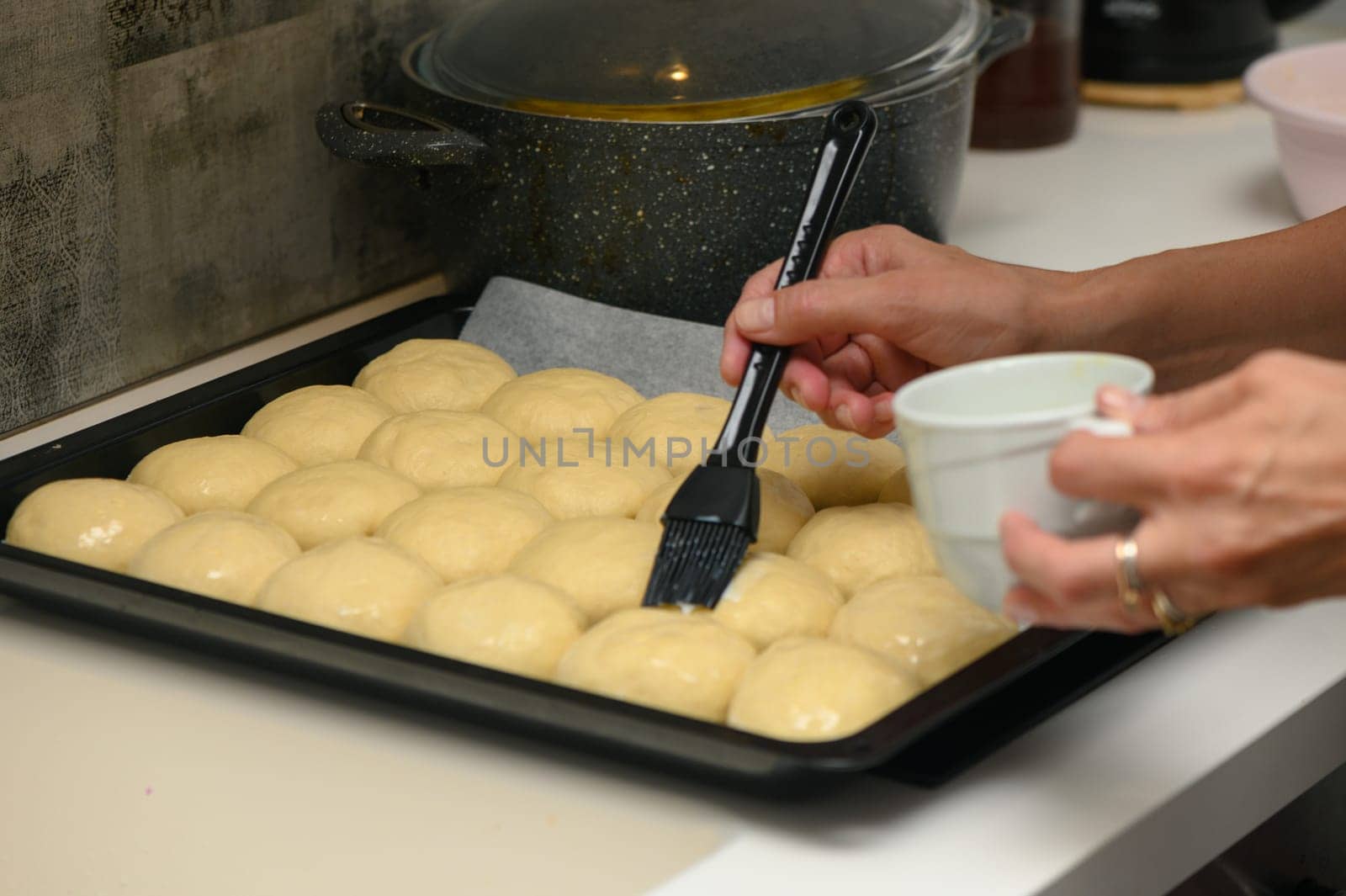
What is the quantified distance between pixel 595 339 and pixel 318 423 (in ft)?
0.96

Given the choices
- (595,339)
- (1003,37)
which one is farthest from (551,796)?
(1003,37)

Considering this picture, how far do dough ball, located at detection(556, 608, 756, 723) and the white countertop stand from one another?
0.05m

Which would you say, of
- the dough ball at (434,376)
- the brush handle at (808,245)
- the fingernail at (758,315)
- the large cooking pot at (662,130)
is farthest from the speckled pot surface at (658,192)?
the fingernail at (758,315)

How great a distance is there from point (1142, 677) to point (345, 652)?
1.67ft

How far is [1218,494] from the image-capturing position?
704mm

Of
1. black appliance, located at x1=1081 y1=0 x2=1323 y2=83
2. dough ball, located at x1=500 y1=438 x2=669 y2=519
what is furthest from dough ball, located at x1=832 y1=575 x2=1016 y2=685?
black appliance, located at x1=1081 y1=0 x2=1323 y2=83

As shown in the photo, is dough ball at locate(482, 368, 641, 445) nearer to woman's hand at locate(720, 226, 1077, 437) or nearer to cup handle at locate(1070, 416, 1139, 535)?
woman's hand at locate(720, 226, 1077, 437)

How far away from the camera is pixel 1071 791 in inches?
34.5

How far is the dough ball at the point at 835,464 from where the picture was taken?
122 cm

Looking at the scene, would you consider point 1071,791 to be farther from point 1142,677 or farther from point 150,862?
point 150,862

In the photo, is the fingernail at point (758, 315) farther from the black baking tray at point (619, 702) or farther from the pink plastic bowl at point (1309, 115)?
the pink plastic bowl at point (1309, 115)

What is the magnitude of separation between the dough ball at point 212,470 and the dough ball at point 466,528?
0.14 meters

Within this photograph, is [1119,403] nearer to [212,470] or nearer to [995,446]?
[995,446]

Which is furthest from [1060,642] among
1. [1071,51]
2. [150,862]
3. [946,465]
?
[1071,51]
